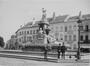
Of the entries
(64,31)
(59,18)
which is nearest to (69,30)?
(64,31)

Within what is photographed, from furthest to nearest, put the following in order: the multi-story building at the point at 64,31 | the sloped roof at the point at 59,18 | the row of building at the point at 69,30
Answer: the sloped roof at the point at 59,18
the multi-story building at the point at 64,31
the row of building at the point at 69,30

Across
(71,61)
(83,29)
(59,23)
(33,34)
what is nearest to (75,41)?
(83,29)

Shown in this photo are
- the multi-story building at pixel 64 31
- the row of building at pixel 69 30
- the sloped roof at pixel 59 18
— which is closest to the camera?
the row of building at pixel 69 30

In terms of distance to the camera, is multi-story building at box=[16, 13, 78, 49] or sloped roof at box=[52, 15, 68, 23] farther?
sloped roof at box=[52, 15, 68, 23]

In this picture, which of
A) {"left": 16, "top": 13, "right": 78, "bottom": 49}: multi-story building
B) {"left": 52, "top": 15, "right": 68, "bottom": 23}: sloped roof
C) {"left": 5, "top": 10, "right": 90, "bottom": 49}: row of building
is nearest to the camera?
{"left": 5, "top": 10, "right": 90, "bottom": 49}: row of building

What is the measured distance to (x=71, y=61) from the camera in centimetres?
1186

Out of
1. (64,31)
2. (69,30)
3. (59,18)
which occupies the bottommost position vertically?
(64,31)

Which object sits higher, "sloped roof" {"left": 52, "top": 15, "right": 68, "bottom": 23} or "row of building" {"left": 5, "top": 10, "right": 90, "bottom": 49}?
"sloped roof" {"left": 52, "top": 15, "right": 68, "bottom": 23}

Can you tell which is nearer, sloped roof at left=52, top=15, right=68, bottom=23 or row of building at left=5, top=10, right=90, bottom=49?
row of building at left=5, top=10, right=90, bottom=49

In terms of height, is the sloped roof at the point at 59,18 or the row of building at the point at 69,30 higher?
the sloped roof at the point at 59,18

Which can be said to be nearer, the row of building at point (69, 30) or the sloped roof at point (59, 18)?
the row of building at point (69, 30)

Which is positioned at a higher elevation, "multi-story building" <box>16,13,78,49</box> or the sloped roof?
the sloped roof

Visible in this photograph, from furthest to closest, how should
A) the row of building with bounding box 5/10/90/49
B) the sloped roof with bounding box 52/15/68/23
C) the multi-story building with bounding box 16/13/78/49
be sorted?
Result: the sloped roof with bounding box 52/15/68/23
the multi-story building with bounding box 16/13/78/49
the row of building with bounding box 5/10/90/49

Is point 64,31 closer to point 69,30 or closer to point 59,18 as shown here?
point 69,30
